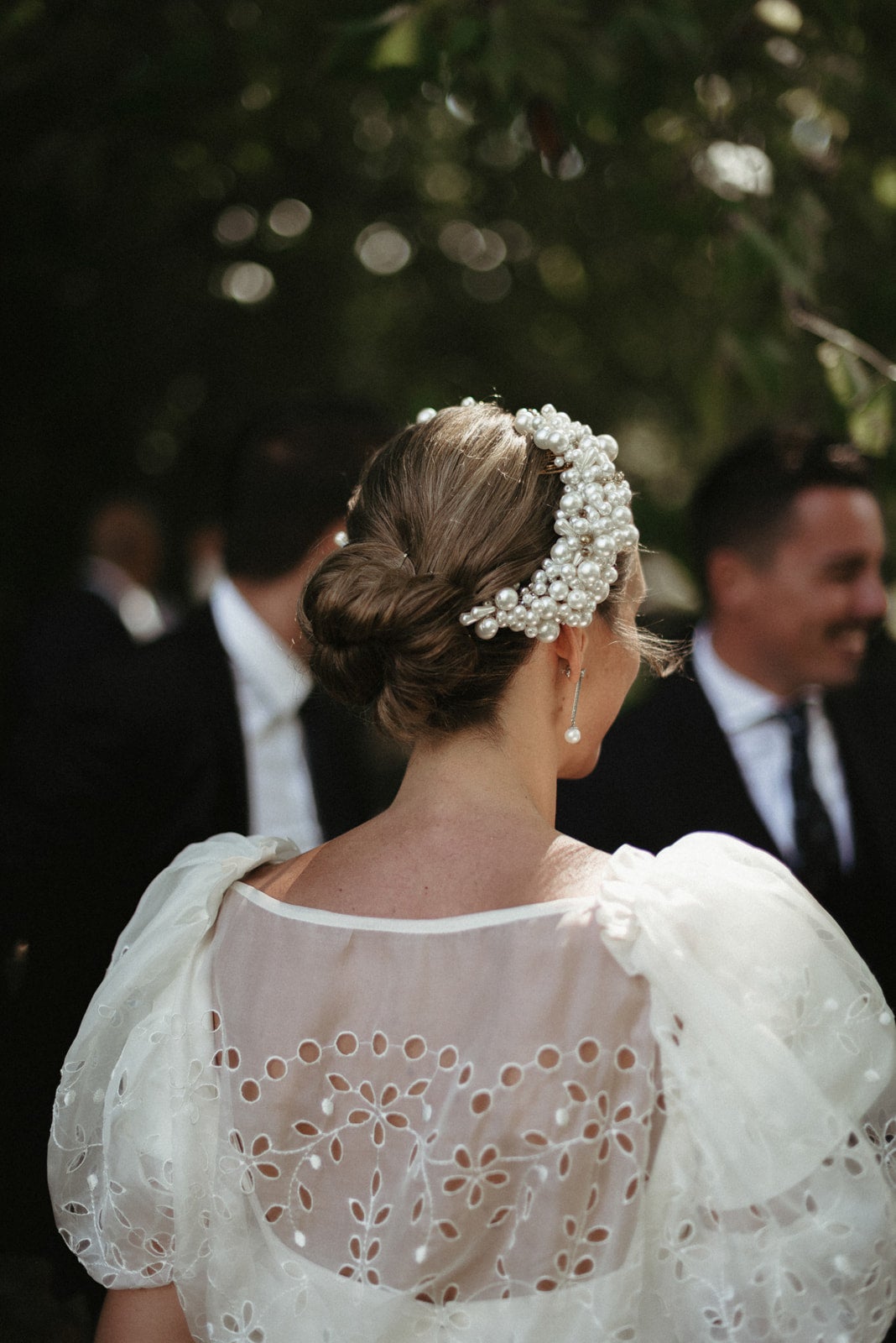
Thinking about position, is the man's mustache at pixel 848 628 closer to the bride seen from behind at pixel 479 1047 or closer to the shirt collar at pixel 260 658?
the shirt collar at pixel 260 658

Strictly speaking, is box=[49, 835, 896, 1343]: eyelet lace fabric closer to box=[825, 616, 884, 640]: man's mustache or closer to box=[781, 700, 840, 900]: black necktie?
box=[781, 700, 840, 900]: black necktie

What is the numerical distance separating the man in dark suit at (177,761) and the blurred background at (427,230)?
0.97 m

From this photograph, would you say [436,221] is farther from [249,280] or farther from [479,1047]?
[479,1047]

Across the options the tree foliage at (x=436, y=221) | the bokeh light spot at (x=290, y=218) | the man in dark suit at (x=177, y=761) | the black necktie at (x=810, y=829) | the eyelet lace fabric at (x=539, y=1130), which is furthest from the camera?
the bokeh light spot at (x=290, y=218)

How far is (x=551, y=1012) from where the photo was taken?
1.42 metres

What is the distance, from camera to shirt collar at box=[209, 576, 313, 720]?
297 centimetres

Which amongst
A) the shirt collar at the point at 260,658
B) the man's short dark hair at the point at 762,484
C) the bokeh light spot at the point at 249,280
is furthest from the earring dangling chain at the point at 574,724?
the bokeh light spot at the point at 249,280

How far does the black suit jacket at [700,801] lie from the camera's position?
2.96m

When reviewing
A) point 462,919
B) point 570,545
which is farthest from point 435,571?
point 462,919

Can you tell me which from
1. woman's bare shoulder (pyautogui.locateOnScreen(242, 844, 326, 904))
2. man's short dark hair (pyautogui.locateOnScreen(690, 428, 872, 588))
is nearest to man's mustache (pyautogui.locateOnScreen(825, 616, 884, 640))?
man's short dark hair (pyautogui.locateOnScreen(690, 428, 872, 588))

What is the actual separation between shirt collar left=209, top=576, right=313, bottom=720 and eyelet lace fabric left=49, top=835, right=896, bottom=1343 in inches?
57.5

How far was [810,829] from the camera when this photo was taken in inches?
123

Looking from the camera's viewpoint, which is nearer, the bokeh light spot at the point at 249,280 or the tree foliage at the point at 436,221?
the tree foliage at the point at 436,221

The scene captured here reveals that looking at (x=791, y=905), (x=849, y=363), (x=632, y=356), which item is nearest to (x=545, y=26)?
(x=849, y=363)
